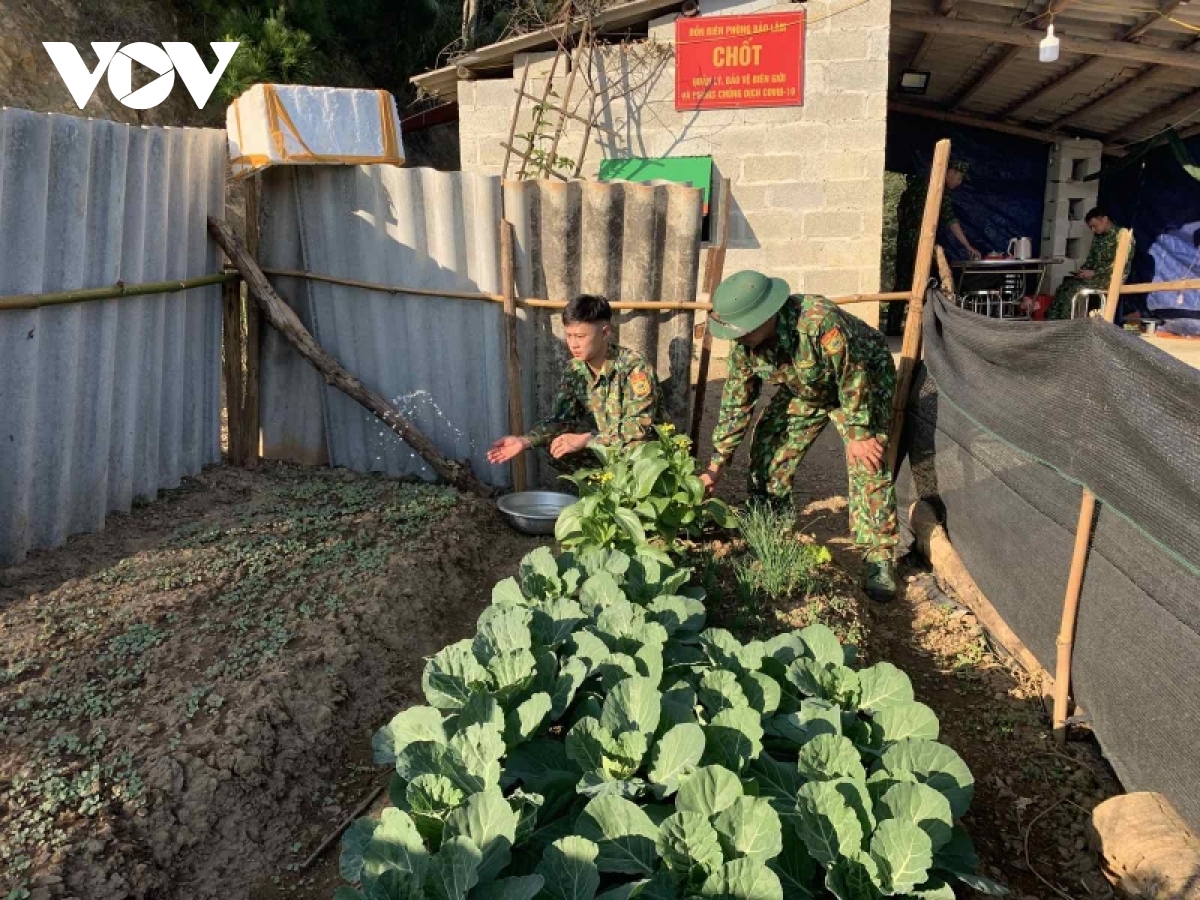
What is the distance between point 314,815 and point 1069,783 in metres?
2.45

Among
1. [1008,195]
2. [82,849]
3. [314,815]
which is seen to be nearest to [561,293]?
[314,815]

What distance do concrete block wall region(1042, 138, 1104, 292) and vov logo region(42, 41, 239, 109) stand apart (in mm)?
10361

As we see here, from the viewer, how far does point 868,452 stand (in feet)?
14.1

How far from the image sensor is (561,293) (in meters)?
5.07

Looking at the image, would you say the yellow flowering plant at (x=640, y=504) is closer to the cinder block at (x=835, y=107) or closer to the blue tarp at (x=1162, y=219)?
the cinder block at (x=835, y=107)

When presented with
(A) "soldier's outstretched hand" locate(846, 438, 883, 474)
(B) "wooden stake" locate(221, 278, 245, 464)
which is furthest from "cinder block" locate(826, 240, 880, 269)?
(B) "wooden stake" locate(221, 278, 245, 464)

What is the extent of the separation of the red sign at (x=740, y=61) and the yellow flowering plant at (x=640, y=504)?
17.8 ft

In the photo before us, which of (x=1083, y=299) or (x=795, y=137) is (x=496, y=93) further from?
(x=1083, y=299)

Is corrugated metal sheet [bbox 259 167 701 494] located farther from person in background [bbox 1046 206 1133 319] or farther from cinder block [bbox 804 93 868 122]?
person in background [bbox 1046 206 1133 319]

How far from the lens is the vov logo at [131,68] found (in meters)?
11.4

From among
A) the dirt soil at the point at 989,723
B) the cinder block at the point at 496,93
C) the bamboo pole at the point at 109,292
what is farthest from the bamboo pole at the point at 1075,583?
the cinder block at the point at 496,93

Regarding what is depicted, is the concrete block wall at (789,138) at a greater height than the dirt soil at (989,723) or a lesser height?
greater

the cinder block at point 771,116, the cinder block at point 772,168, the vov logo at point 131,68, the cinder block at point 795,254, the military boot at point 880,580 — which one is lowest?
the military boot at point 880,580

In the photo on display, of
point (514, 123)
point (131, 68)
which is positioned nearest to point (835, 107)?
point (514, 123)
